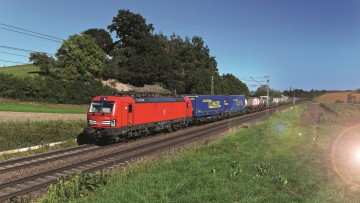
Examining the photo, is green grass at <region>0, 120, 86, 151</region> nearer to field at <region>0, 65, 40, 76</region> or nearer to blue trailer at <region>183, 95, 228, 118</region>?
blue trailer at <region>183, 95, 228, 118</region>

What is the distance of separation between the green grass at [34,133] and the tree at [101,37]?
211 feet

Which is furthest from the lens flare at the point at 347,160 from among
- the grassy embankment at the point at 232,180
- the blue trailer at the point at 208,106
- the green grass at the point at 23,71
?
the green grass at the point at 23,71

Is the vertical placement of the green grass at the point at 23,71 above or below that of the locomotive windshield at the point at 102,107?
above

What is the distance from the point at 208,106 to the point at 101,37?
193 feet

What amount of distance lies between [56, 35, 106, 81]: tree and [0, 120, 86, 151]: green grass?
125 feet

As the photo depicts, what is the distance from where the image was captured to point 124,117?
74.7ft

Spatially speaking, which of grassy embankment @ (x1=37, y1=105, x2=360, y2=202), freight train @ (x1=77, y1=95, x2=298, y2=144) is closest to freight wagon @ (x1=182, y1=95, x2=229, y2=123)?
freight train @ (x1=77, y1=95, x2=298, y2=144)

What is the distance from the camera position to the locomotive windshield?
2188 cm

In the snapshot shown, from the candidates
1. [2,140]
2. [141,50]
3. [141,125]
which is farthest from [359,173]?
[141,50]

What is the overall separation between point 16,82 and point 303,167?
42.2 metres

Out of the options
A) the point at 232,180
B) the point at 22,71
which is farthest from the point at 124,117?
the point at 22,71

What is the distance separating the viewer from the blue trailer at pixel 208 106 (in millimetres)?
36931

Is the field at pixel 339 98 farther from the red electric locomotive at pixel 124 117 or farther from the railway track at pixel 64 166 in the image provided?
the railway track at pixel 64 166

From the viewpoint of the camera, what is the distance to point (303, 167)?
45.8 ft
